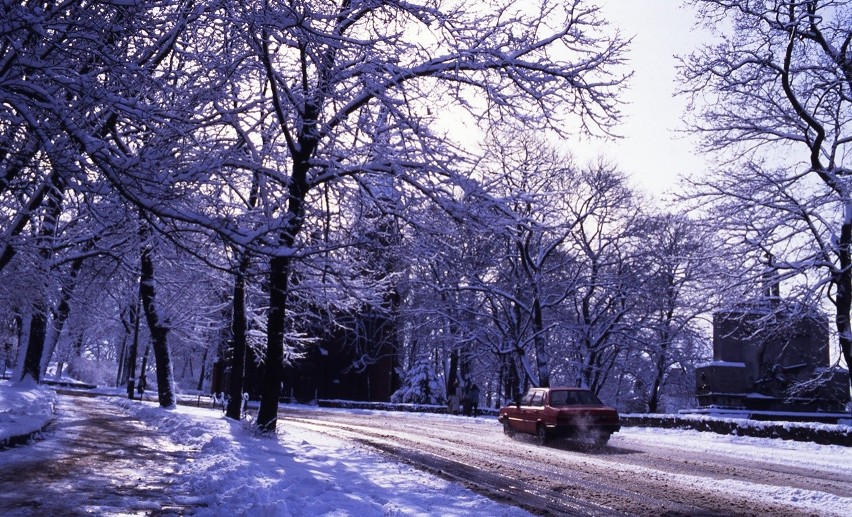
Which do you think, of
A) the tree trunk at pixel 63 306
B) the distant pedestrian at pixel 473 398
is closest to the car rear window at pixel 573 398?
the tree trunk at pixel 63 306

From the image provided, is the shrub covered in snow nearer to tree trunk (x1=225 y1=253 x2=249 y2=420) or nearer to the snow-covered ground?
tree trunk (x1=225 y1=253 x2=249 y2=420)

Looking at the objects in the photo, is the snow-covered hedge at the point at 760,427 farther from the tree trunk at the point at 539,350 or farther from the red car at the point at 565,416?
the tree trunk at the point at 539,350

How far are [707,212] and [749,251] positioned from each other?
6.42ft

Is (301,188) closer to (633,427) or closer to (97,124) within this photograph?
(97,124)

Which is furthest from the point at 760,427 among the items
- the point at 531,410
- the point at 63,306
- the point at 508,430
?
the point at 63,306

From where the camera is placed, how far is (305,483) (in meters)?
9.48

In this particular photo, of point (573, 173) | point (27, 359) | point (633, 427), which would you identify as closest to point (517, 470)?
point (633, 427)

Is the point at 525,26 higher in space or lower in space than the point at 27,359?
higher

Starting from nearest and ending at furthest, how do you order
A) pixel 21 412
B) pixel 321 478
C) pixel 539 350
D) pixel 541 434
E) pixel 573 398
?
Result: pixel 321 478 → pixel 21 412 → pixel 541 434 → pixel 573 398 → pixel 539 350

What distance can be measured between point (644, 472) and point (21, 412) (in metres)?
15.4

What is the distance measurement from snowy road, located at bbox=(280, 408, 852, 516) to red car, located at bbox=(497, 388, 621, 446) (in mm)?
430

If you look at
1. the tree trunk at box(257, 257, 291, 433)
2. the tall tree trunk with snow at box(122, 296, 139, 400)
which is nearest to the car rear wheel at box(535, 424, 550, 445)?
the tree trunk at box(257, 257, 291, 433)

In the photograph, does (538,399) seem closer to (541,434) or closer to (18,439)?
Result: (541,434)

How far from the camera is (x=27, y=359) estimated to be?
27922mm
